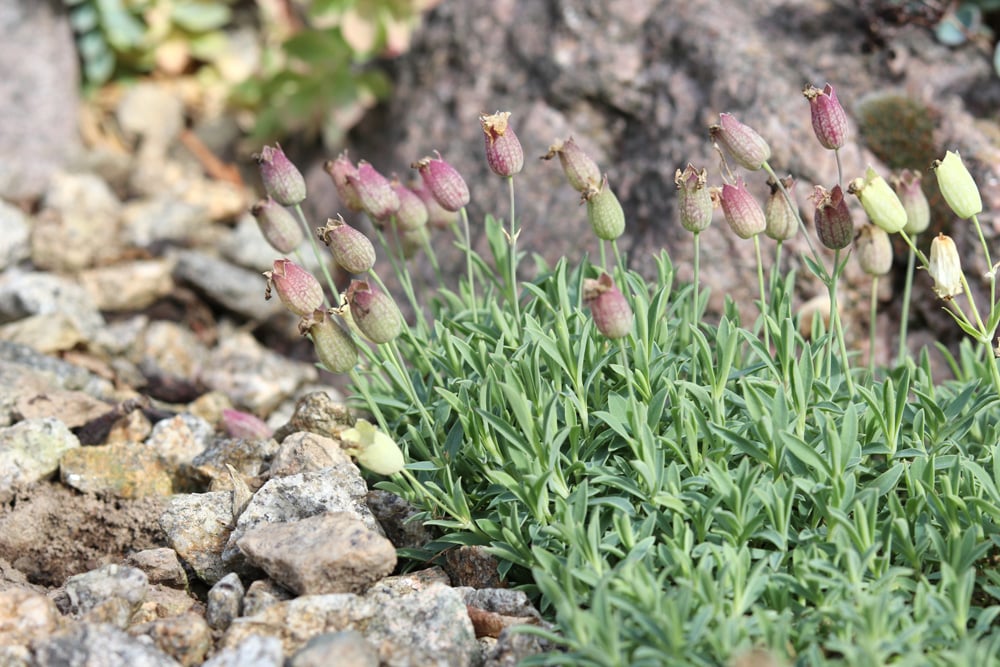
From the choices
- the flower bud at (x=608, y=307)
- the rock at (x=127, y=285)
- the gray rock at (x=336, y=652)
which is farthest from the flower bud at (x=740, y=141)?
the rock at (x=127, y=285)

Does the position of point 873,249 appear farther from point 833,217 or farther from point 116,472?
point 116,472

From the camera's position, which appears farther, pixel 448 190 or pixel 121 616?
pixel 448 190

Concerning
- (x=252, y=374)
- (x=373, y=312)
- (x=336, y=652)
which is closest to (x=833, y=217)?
(x=373, y=312)

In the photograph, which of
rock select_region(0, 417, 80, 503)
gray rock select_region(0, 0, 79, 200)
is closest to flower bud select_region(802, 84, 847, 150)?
rock select_region(0, 417, 80, 503)

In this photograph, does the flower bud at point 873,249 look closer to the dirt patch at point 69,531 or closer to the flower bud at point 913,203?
the flower bud at point 913,203

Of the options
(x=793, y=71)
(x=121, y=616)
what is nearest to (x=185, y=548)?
(x=121, y=616)

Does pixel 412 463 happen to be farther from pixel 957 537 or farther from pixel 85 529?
pixel 957 537

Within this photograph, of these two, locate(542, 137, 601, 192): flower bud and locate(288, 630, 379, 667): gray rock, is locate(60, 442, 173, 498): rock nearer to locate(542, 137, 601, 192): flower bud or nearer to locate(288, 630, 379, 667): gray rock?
locate(288, 630, 379, 667): gray rock
